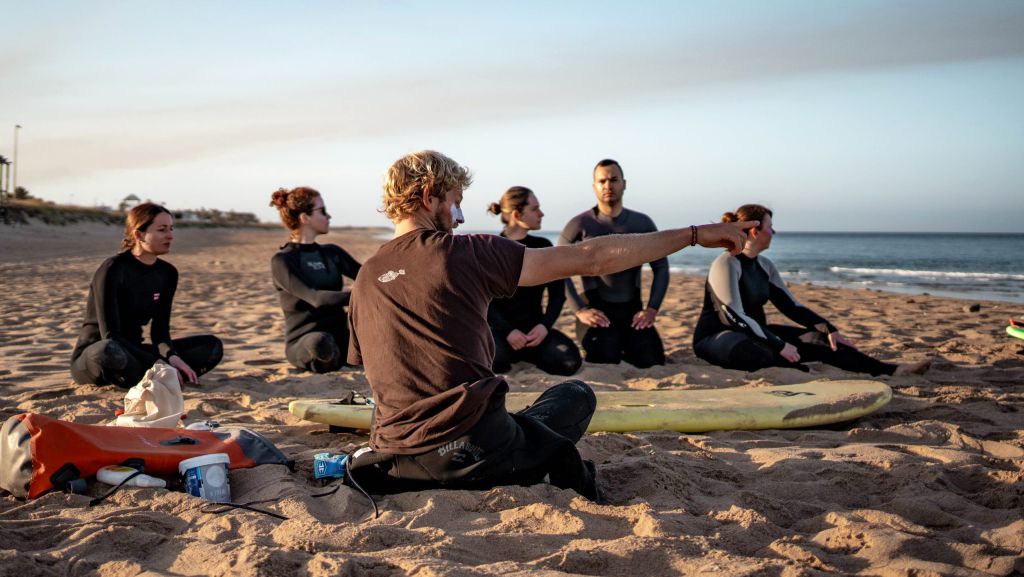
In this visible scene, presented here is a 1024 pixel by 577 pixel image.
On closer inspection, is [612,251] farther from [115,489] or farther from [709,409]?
[115,489]

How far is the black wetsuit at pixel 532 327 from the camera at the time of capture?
5.68 meters

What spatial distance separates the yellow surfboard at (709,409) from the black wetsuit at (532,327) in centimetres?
114

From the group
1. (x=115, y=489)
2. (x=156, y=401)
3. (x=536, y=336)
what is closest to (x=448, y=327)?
(x=115, y=489)

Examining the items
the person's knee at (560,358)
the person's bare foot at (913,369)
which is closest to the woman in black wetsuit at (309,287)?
the person's knee at (560,358)

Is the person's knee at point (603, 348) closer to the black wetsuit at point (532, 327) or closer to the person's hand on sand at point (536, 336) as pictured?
the black wetsuit at point (532, 327)

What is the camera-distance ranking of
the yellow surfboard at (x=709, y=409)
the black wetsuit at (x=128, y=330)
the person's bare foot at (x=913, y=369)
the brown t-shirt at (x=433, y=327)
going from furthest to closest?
the person's bare foot at (x=913, y=369) < the black wetsuit at (x=128, y=330) < the yellow surfboard at (x=709, y=409) < the brown t-shirt at (x=433, y=327)

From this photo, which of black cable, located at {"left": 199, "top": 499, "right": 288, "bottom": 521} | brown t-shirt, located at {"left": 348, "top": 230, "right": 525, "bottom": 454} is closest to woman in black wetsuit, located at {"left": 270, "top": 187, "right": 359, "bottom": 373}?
black cable, located at {"left": 199, "top": 499, "right": 288, "bottom": 521}

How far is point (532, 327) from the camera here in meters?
6.02

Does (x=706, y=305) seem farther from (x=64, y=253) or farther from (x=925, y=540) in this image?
(x=64, y=253)

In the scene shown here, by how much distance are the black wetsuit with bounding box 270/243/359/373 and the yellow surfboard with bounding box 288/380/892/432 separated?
1377 mm

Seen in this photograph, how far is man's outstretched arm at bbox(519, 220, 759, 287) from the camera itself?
2.55 m

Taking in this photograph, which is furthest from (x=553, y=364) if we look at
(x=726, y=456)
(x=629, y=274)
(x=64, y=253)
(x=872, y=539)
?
(x=64, y=253)

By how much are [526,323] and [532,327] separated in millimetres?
55

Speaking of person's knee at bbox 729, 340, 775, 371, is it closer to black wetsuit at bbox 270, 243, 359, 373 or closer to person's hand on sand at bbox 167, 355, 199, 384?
black wetsuit at bbox 270, 243, 359, 373
